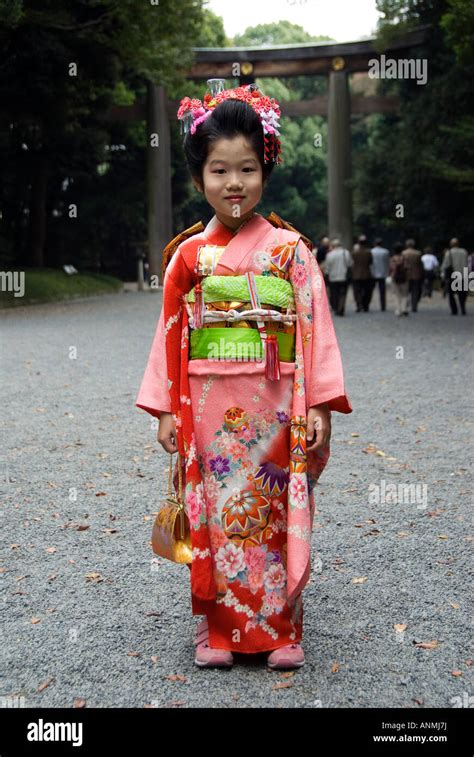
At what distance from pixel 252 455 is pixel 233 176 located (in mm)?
889

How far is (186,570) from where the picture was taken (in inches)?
150

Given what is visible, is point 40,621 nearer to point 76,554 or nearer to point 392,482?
point 76,554

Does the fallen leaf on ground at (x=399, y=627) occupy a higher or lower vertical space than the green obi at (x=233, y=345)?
lower

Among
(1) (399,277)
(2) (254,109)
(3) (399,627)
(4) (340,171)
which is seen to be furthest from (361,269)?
(2) (254,109)

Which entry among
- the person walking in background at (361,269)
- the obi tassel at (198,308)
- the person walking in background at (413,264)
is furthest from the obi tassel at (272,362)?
the person walking in background at (361,269)

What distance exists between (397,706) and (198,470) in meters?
0.92

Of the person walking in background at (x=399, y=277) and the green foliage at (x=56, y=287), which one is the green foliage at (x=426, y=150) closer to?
the person walking in background at (x=399, y=277)

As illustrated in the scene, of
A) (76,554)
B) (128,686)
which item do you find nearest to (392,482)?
(76,554)

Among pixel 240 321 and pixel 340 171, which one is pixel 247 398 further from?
pixel 340 171

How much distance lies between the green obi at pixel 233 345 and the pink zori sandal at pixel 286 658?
926 millimetres

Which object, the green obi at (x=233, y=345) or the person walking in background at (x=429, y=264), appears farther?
the person walking in background at (x=429, y=264)

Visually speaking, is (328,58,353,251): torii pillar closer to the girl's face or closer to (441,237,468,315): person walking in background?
(441,237,468,315): person walking in background

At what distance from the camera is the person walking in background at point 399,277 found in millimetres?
16656

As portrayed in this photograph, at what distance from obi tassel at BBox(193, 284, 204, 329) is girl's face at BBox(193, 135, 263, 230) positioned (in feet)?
0.87
